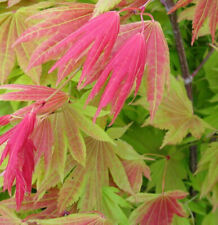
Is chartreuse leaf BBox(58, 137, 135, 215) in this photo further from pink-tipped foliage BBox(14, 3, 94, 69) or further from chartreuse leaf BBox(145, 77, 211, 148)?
pink-tipped foliage BBox(14, 3, 94, 69)

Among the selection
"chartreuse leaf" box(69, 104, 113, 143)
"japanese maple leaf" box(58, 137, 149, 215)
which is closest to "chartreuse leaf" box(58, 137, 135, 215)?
"japanese maple leaf" box(58, 137, 149, 215)

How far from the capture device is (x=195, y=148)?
1018 mm

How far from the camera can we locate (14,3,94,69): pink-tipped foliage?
0.52m

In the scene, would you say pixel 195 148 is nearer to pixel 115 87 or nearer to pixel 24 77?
pixel 24 77

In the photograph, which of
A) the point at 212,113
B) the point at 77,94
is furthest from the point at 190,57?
the point at 77,94

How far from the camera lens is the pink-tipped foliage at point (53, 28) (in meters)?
0.52

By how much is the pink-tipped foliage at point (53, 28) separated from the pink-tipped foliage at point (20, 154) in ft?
0.30

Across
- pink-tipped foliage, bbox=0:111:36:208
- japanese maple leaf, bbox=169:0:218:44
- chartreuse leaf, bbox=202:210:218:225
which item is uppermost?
japanese maple leaf, bbox=169:0:218:44

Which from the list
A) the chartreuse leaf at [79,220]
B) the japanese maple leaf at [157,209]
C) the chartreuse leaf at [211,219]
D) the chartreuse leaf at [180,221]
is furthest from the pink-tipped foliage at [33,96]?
the chartreuse leaf at [211,219]

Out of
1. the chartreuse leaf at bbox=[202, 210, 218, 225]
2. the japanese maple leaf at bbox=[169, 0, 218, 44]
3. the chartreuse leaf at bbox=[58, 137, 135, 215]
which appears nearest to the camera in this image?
the japanese maple leaf at bbox=[169, 0, 218, 44]

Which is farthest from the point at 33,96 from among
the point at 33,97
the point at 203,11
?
the point at 203,11

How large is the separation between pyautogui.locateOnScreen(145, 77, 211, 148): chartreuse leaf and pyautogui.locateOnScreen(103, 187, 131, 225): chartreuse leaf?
0.17 metres

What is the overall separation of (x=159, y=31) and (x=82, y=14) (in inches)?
5.8

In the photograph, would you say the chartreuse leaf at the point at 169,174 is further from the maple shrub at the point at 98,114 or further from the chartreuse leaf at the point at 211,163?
the chartreuse leaf at the point at 211,163
